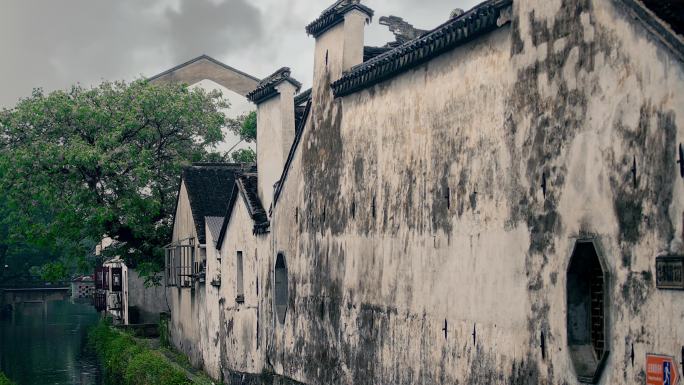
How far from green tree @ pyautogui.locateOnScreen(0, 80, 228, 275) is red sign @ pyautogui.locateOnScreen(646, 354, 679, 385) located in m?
22.8

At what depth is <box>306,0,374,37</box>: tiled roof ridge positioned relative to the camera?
15.6 m

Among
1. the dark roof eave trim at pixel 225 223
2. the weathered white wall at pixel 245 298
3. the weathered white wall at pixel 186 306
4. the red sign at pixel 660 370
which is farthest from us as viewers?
the weathered white wall at pixel 186 306

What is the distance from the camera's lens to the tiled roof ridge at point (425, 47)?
35.8 ft

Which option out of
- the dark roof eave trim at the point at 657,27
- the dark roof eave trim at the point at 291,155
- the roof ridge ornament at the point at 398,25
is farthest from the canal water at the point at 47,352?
the dark roof eave trim at the point at 657,27

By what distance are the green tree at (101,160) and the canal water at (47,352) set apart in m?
3.49

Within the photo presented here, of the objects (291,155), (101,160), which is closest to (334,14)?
(291,155)

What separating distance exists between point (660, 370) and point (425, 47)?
577 cm

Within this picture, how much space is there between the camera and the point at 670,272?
314 inches

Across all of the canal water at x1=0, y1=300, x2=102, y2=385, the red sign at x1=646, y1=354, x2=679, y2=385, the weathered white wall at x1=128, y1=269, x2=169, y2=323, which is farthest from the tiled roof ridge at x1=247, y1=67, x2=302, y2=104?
the weathered white wall at x1=128, y1=269, x2=169, y2=323

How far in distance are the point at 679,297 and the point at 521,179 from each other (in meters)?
2.72

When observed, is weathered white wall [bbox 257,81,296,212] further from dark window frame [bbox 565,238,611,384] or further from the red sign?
the red sign

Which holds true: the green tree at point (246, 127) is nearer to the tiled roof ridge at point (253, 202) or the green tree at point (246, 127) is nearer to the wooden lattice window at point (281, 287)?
the tiled roof ridge at point (253, 202)

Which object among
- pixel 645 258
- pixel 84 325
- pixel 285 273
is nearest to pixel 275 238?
pixel 285 273

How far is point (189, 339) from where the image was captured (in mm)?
26234
